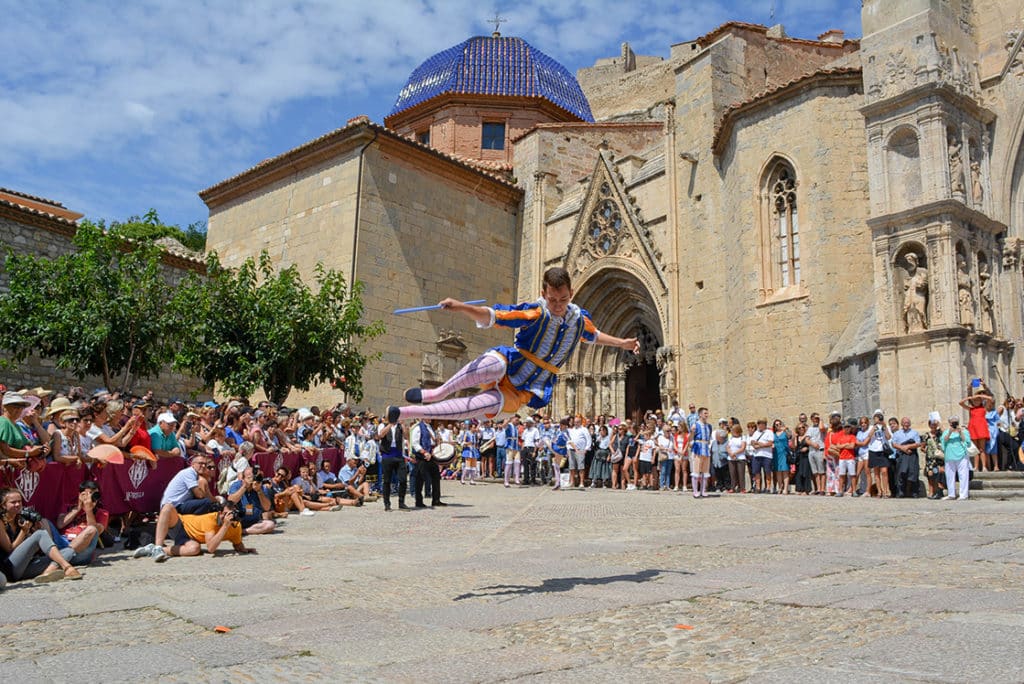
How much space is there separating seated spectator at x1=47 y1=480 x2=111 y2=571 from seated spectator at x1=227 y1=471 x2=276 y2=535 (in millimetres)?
1329

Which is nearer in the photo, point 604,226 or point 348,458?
point 348,458

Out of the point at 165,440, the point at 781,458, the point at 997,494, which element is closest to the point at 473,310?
the point at 165,440

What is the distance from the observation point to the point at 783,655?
3.68 metres

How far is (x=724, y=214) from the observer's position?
21844 mm

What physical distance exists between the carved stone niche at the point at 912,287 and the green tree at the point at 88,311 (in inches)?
635

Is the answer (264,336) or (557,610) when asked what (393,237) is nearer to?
(264,336)

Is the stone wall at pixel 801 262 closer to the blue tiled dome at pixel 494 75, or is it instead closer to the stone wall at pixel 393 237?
the stone wall at pixel 393 237

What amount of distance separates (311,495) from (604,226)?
49.0 feet

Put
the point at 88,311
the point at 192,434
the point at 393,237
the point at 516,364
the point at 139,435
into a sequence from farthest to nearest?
the point at 393,237, the point at 88,311, the point at 192,434, the point at 139,435, the point at 516,364

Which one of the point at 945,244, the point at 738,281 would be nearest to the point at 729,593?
the point at 945,244

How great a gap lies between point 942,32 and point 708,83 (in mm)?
7409

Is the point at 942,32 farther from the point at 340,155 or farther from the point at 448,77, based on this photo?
the point at 448,77

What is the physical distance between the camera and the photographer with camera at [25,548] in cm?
648

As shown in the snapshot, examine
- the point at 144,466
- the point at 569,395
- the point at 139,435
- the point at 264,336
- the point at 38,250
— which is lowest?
the point at 144,466
